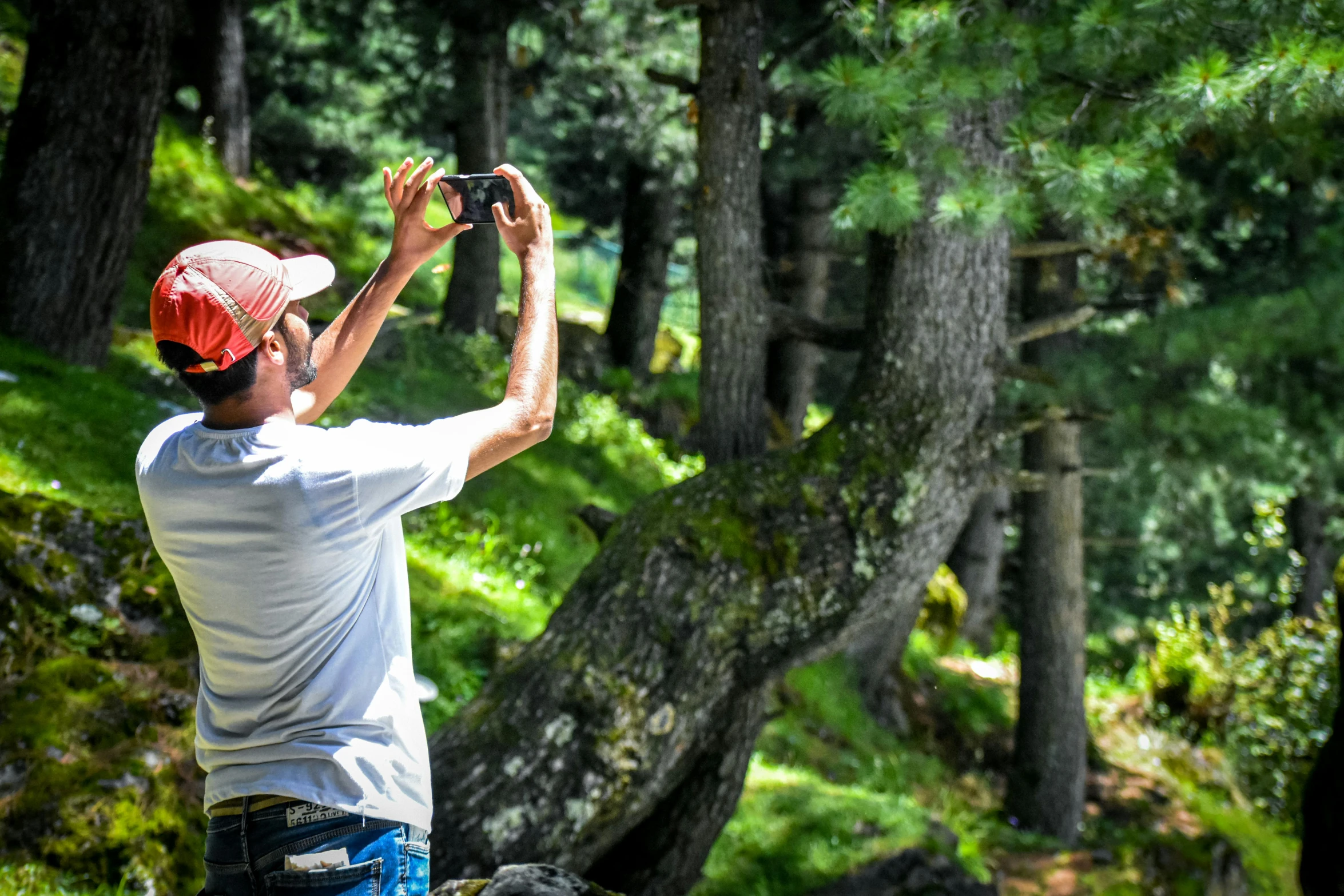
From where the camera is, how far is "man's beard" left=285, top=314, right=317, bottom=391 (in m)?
2.22

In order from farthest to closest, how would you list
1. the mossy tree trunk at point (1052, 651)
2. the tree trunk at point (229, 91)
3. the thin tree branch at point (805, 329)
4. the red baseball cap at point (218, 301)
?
the tree trunk at point (229, 91) < the mossy tree trunk at point (1052, 651) < the thin tree branch at point (805, 329) < the red baseball cap at point (218, 301)

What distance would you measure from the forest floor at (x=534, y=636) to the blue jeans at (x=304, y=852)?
187cm

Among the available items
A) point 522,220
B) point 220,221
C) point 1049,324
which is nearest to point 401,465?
point 522,220

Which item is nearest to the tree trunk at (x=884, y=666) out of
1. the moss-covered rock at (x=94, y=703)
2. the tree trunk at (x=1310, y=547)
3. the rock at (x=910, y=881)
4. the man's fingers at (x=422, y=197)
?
the rock at (x=910, y=881)

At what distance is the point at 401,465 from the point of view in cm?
205

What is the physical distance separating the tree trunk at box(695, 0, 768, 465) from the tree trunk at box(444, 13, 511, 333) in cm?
493

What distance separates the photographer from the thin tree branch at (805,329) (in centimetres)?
609

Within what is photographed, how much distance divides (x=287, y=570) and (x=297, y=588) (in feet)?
0.15

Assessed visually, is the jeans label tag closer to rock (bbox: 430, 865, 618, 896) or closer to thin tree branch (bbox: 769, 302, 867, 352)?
rock (bbox: 430, 865, 618, 896)

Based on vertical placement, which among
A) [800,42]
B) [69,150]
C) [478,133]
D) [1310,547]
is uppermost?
[478,133]

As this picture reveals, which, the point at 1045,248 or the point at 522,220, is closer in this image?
the point at 522,220

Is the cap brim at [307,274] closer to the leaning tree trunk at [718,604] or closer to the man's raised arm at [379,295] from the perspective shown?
the man's raised arm at [379,295]

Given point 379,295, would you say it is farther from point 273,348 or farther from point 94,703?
point 94,703

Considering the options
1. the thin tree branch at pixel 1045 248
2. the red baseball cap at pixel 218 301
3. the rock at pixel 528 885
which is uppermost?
the thin tree branch at pixel 1045 248
